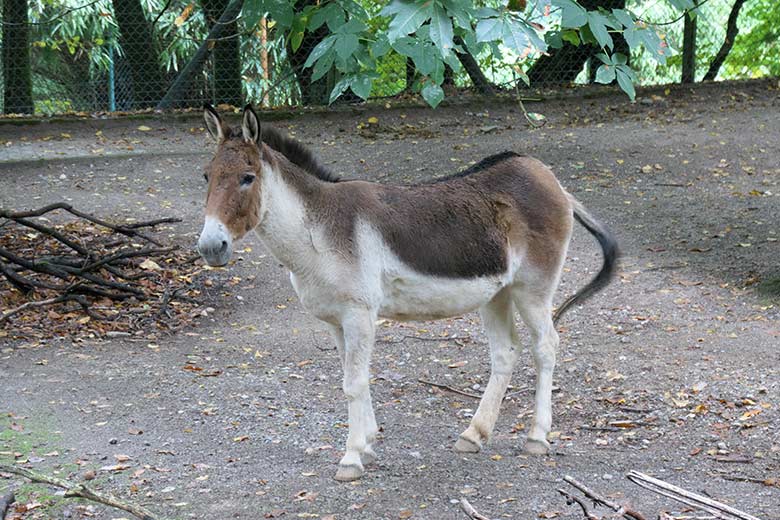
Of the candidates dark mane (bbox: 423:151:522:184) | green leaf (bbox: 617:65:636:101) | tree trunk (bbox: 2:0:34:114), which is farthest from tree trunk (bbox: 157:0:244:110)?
green leaf (bbox: 617:65:636:101)

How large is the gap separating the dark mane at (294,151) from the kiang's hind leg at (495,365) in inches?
49.5

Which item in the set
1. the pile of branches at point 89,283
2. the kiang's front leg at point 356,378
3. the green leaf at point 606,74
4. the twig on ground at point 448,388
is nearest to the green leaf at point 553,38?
the green leaf at point 606,74

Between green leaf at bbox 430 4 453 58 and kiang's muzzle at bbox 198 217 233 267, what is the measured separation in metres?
1.36

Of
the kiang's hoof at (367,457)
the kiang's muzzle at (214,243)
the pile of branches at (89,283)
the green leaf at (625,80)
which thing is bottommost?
the pile of branches at (89,283)

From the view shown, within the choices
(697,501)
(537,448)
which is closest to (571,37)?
(537,448)

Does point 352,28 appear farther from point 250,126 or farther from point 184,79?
point 184,79

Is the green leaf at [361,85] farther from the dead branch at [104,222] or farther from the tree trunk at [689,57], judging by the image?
the tree trunk at [689,57]

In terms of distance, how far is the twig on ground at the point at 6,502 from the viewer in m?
4.36

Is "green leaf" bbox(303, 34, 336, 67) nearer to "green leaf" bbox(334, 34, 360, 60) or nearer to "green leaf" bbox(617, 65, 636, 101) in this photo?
"green leaf" bbox(334, 34, 360, 60)

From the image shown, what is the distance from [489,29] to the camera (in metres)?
4.02

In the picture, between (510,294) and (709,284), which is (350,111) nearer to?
(709,284)

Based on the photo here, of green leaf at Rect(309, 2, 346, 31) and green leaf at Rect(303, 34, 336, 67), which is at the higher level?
green leaf at Rect(309, 2, 346, 31)

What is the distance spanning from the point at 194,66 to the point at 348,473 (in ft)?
33.1

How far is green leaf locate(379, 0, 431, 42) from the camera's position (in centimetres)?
398
